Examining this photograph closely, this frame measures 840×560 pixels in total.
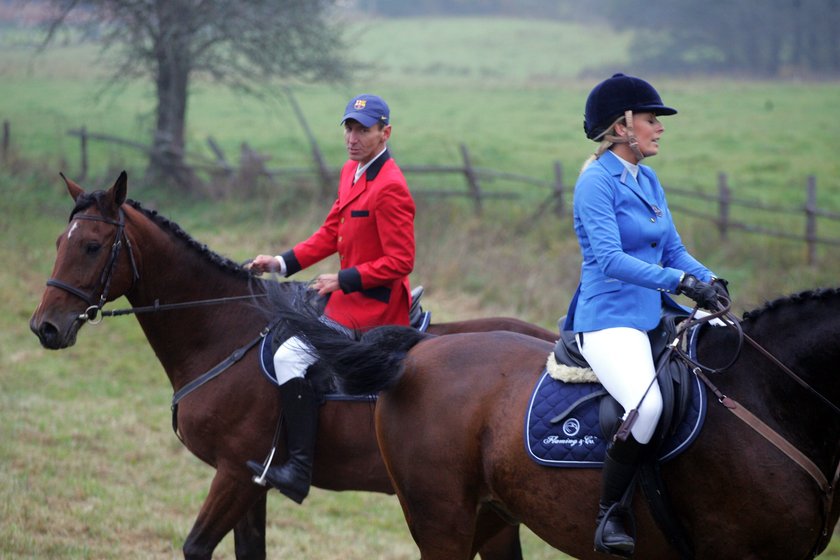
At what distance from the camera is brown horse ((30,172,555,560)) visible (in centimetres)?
500

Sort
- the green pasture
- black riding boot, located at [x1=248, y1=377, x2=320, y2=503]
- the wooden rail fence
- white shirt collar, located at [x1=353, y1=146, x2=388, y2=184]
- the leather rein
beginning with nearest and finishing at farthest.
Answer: the leather rein → black riding boot, located at [x1=248, y1=377, x2=320, y2=503] → white shirt collar, located at [x1=353, y1=146, x2=388, y2=184] → the green pasture → the wooden rail fence

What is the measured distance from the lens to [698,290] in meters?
3.61

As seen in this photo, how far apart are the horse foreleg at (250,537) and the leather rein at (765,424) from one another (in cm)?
284

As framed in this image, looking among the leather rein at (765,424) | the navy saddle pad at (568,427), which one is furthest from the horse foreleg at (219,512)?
the leather rein at (765,424)

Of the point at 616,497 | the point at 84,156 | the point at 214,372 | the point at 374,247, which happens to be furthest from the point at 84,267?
the point at 84,156

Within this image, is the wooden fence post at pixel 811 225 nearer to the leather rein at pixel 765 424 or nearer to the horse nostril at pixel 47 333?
the leather rein at pixel 765 424

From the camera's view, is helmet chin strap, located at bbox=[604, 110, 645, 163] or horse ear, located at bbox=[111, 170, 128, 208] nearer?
helmet chin strap, located at bbox=[604, 110, 645, 163]

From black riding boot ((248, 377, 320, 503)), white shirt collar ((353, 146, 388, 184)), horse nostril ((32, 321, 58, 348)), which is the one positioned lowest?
black riding boot ((248, 377, 320, 503))

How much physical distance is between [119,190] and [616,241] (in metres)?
2.84

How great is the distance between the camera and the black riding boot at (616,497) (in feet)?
11.9

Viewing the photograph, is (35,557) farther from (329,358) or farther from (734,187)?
(734,187)

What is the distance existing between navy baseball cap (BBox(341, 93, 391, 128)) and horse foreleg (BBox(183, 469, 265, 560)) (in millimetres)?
2076

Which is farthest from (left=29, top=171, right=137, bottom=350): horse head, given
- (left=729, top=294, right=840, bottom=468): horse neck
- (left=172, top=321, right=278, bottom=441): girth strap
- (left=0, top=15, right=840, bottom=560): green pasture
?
(left=729, top=294, right=840, bottom=468): horse neck

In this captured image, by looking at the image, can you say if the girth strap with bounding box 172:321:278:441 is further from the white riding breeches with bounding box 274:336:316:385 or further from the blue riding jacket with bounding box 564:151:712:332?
the blue riding jacket with bounding box 564:151:712:332
